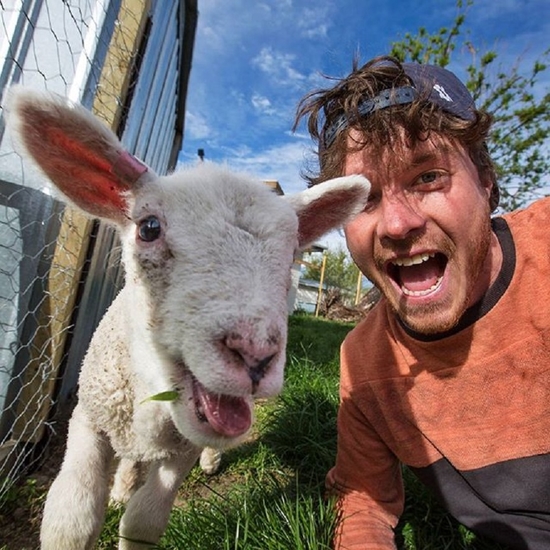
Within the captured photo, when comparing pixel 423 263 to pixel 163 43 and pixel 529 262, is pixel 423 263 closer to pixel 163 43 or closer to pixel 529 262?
pixel 529 262

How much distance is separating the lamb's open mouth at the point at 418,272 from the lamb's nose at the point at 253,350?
1.02 m

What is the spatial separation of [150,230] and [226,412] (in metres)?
0.61

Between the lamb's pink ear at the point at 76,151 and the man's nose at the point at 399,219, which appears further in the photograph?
the man's nose at the point at 399,219

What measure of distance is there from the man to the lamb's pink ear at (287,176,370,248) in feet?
0.48

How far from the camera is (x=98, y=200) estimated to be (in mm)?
1609

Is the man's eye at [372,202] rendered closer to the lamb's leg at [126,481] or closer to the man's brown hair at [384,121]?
the man's brown hair at [384,121]

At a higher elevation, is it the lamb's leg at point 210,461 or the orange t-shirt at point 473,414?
the orange t-shirt at point 473,414

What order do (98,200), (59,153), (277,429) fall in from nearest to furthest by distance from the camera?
1. (59,153)
2. (98,200)
3. (277,429)

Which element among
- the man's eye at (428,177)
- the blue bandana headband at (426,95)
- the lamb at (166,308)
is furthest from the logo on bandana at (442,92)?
the lamb at (166,308)

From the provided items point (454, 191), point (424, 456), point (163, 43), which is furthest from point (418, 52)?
point (424, 456)

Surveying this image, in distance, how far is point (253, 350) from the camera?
995 millimetres

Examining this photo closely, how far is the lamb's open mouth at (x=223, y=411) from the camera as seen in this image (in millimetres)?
1128

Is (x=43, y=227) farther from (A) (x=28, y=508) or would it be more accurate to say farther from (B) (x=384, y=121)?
(B) (x=384, y=121)

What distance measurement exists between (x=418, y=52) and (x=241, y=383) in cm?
1020
